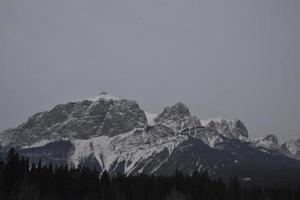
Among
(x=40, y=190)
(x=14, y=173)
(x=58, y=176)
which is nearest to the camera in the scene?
(x=14, y=173)

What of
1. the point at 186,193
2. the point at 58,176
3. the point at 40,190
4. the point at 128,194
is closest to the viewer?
the point at 40,190

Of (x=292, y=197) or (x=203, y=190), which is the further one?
(x=292, y=197)

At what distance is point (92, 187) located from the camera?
495 feet

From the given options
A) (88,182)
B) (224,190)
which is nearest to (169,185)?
(224,190)

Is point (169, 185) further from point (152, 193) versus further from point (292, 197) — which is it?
point (292, 197)

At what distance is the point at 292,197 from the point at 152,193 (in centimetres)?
5941

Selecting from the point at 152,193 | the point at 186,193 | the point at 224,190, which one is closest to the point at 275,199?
the point at 224,190

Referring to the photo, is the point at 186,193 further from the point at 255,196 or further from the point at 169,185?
the point at 255,196

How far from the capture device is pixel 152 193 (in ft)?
537

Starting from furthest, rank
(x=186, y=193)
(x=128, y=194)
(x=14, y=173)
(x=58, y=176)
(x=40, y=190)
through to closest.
→ (x=186, y=193), (x=128, y=194), (x=58, y=176), (x=40, y=190), (x=14, y=173)

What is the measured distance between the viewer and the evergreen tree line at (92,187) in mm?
126000

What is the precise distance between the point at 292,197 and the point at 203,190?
4069cm

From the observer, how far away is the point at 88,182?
151500mm

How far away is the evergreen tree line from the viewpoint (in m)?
126
